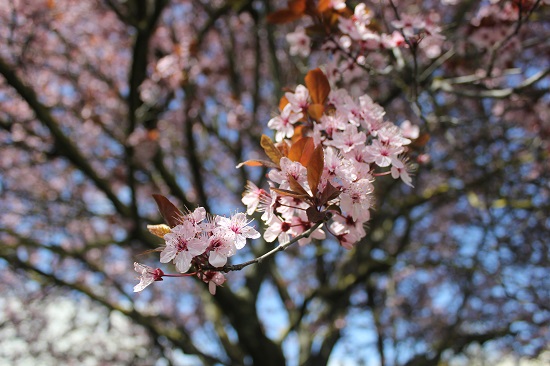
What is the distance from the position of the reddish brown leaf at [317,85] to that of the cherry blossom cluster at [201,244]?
541 millimetres

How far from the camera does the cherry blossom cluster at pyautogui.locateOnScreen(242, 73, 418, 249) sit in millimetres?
1164

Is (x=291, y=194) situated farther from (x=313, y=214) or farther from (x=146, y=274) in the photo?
(x=146, y=274)

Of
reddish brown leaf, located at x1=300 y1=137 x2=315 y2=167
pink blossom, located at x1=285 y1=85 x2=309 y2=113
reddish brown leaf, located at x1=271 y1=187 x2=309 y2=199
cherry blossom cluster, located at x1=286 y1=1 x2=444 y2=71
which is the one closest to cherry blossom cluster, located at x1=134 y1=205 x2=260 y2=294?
reddish brown leaf, located at x1=271 y1=187 x2=309 y2=199

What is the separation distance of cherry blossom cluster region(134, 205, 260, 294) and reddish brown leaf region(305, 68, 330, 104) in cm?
54

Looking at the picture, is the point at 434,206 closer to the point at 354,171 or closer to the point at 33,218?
the point at 354,171

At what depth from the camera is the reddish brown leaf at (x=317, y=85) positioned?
1463 mm

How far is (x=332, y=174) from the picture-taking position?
47.4 inches

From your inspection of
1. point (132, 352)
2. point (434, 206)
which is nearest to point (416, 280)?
point (434, 206)

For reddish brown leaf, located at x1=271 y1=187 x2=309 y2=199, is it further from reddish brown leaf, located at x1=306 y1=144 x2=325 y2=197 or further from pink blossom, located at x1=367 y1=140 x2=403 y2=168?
pink blossom, located at x1=367 y1=140 x2=403 y2=168

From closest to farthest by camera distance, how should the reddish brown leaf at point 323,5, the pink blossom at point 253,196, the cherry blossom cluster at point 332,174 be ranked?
the cherry blossom cluster at point 332,174
the pink blossom at point 253,196
the reddish brown leaf at point 323,5

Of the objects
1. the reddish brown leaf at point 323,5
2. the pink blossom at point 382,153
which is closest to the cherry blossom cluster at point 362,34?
the reddish brown leaf at point 323,5

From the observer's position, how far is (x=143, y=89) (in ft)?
13.3

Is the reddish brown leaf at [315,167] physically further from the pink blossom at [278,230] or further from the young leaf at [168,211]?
the young leaf at [168,211]

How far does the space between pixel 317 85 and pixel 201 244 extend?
0.70 meters
